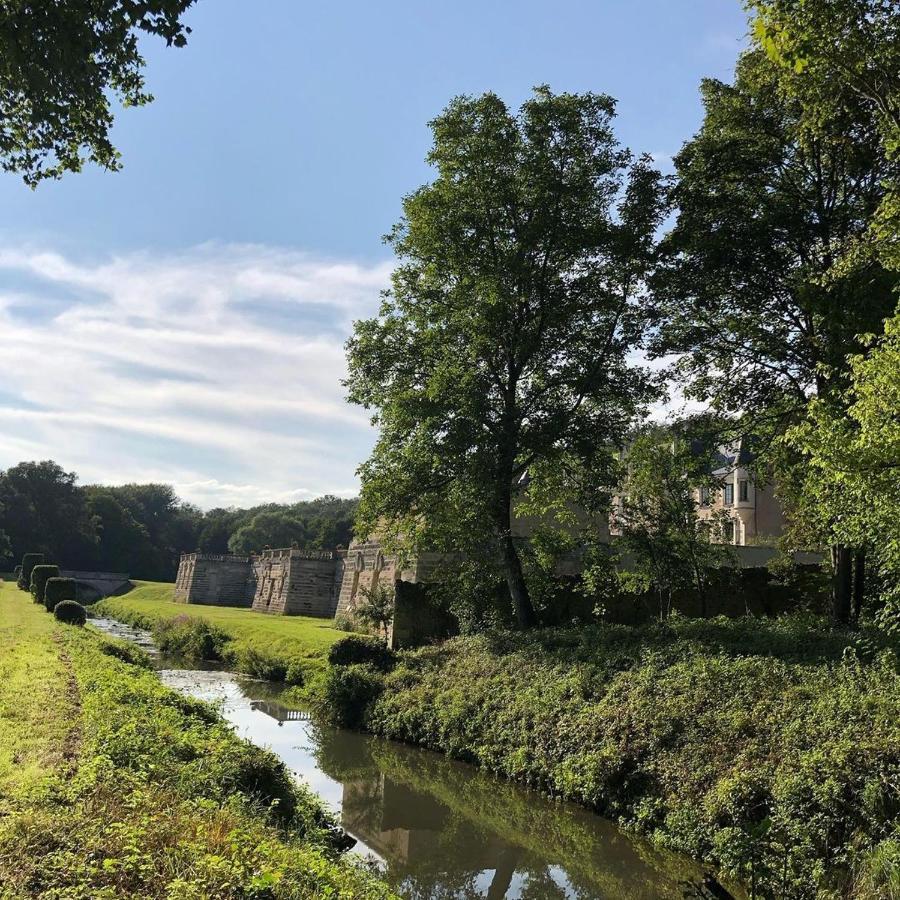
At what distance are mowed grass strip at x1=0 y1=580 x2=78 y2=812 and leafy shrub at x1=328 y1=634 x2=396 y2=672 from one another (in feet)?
24.0

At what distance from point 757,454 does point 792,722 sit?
1003cm

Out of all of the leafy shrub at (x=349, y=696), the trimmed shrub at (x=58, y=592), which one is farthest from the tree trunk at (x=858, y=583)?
the trimmed shrub at (x=58, y=592)

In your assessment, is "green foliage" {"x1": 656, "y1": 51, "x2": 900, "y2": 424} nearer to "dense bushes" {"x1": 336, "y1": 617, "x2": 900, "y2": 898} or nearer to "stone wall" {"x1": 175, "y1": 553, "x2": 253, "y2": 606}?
"dense bushes" {"x1": 336, "y1": 617, "x2": 900, "y2": 898}

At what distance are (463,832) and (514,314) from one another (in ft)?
45.9

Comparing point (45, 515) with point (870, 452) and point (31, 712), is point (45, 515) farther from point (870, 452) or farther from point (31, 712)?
point (870, 452)

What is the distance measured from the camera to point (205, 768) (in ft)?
28.9

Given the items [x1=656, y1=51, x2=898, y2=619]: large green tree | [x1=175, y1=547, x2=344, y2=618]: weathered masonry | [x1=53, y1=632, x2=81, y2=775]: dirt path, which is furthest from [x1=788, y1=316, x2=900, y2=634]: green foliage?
[x1=175, y1=547, x2=344, y2=618]: weathered masonry

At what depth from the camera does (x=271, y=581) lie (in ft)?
198

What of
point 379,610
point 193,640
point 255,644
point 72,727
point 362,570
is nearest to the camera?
point 72,727

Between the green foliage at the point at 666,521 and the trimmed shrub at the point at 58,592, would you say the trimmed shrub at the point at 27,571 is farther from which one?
the green foliage at the point at 666,521

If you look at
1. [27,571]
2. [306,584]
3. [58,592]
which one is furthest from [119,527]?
[58,592]

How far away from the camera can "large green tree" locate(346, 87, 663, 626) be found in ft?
68.3

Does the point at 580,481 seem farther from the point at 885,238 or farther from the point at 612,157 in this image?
the point at 885,238

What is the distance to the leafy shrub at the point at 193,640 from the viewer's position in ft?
104
